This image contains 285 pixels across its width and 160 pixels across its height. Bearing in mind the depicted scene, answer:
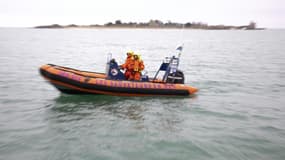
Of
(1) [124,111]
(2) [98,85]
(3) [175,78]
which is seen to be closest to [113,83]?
(2) [98,85]

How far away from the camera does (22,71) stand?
45.3 feet

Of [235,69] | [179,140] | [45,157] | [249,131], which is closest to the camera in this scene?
[45,157]

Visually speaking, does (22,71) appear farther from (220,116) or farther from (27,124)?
(220,116)

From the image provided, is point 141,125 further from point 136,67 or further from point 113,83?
point 136,67

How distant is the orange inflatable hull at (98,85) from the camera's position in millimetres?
8328

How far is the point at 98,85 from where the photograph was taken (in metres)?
8.45

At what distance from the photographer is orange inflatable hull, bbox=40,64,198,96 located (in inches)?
328

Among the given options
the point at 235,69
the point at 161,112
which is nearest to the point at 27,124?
the point at 161,112

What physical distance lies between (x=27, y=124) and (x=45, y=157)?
1.85 meters

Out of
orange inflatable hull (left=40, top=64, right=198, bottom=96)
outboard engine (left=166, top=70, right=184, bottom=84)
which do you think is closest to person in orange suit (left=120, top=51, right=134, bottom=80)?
orange inflatable hull (left=40, top=64, right=198, bottom=96)

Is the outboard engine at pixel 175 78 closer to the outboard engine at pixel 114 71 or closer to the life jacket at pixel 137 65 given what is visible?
the life jacket at pixel 137 65

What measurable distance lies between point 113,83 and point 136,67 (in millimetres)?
959

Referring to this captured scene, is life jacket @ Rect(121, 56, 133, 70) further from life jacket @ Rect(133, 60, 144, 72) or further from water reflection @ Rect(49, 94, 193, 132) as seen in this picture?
water reflection @ Rect(49, 94, 193, 132)

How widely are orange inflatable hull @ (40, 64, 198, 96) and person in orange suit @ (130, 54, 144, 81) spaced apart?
12.4 inches
